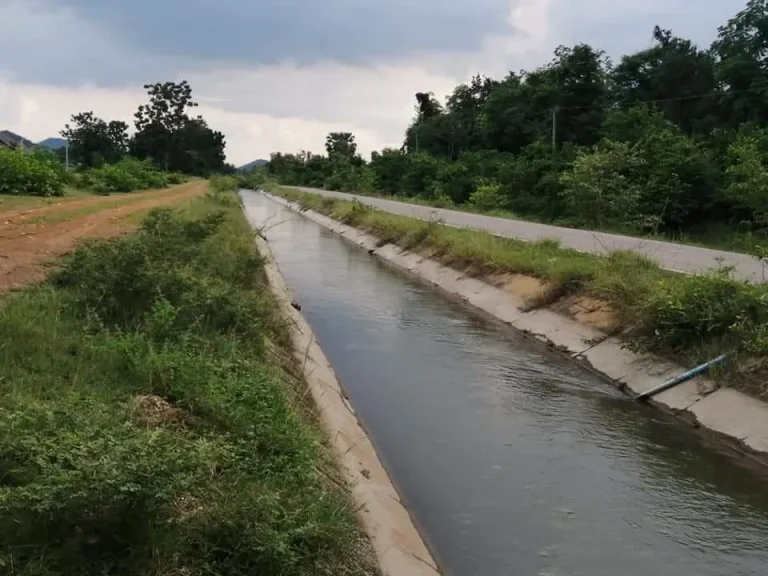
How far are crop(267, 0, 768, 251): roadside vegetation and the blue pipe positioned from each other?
13314mm

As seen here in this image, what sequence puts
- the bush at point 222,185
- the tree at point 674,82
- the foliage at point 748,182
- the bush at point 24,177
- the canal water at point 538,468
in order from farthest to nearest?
the bush at point 222,185 → the tree at point 674,82 → the bush at point 24,177 → the foliage at point 748,182 → the canal water at point 538,468

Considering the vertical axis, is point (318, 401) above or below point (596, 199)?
below

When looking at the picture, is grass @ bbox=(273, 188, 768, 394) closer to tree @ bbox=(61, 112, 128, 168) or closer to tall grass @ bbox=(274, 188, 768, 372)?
tall grass @ bbox=(274, 188, 768, 372)

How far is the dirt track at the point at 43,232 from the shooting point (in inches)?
424

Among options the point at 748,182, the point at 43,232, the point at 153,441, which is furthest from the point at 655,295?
the point at 748,182

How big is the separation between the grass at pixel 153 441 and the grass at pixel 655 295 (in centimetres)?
514

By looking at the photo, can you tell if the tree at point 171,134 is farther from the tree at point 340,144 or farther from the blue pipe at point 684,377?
the blue pipe at point 684,377

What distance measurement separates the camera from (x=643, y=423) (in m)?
9.05

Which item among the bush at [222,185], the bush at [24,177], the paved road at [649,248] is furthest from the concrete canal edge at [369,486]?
the bush at [222,185]

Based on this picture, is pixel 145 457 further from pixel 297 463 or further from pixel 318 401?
pixel 318 401

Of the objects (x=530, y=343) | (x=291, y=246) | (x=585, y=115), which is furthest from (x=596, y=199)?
(x=585, y=115)

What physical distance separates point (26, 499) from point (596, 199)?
90.5 feet

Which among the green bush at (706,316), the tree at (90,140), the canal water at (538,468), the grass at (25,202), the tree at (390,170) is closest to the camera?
the canal water at (538,468)

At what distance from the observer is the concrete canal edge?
5.22 metres
